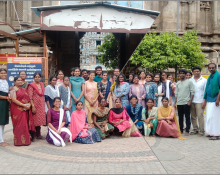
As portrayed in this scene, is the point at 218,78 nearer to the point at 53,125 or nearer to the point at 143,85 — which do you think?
the point at 143,85

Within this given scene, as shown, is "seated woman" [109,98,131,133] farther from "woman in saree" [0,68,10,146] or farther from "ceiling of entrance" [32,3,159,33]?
"ceiling of entrance" [32,3,159,33]

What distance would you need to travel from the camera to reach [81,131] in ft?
18.2

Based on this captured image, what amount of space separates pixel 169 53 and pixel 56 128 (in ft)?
15.9

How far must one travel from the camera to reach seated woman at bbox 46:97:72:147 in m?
5.21

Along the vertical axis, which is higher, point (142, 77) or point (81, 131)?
point (142, 77)

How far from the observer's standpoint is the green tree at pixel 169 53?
717 centimetres

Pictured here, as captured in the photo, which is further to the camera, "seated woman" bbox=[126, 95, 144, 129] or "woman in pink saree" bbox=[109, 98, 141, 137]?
"seated woman" bbox=[126, 95, 144, 129]

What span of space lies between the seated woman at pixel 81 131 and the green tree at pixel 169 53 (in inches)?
84.5

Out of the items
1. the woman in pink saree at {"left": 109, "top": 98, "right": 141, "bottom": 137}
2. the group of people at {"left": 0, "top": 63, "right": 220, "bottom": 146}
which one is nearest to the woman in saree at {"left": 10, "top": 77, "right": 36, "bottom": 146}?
the group of people at {"left": 0, "top": 63, "right": 220, "bottom": 146}

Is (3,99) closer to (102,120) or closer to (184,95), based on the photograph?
(102,120)

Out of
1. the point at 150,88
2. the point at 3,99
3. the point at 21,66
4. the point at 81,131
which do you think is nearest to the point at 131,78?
the point at 150,88

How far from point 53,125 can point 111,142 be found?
1.30 metres

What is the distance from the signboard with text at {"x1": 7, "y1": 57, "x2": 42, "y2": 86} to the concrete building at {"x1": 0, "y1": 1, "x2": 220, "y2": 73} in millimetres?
717

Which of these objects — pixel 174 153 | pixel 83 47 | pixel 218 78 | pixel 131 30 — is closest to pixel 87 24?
pixel 131 30
